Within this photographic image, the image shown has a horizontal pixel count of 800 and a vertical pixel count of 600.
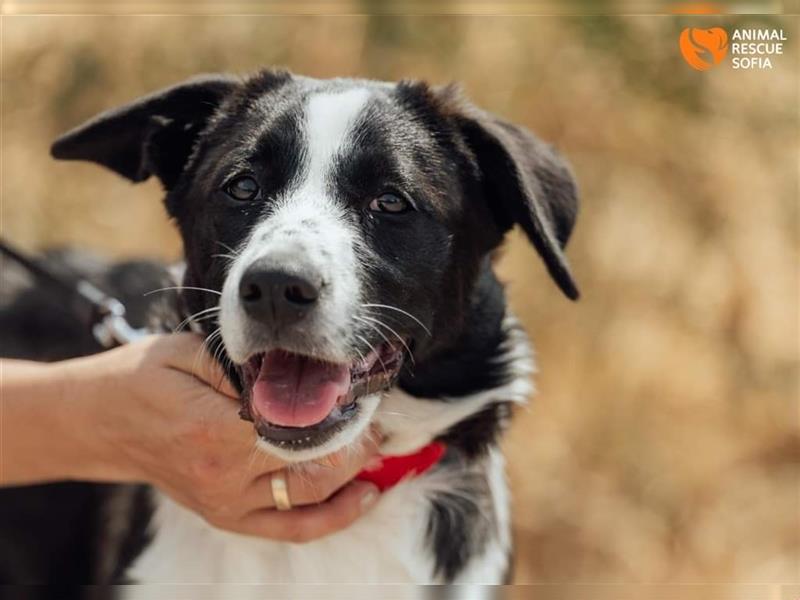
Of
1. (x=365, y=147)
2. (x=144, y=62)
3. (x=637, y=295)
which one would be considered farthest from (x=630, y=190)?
(x=365, y=147)

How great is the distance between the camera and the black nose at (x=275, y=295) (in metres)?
2.16

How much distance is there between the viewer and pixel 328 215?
7.80 feet

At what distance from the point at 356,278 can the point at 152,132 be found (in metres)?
0.79

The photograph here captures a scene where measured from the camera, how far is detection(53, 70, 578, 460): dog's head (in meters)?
2.26

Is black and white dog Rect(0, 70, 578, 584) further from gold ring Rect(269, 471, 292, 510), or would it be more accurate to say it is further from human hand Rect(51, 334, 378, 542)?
gold ring Rect(269, 471, 292, 510)

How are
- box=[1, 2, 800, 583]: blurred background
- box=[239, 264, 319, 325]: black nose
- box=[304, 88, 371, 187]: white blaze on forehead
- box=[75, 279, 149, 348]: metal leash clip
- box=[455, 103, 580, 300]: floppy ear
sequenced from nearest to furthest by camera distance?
box=[239, 264, 319, 325]: black nose < box=[304, 88, 371, 187]: white blaze on forehead < box=[455, 103, 580, 300]: floppy ear < box=[75, 279, 149, 348]: metal leash clip < box=[1, 2, 800, 583]: blurred background

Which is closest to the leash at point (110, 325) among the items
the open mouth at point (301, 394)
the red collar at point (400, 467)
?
the red collar at point (400, 467)

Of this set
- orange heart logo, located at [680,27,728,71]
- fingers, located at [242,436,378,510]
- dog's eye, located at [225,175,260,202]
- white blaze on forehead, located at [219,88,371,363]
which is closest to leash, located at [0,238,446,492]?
fingers, located at [242,436,378,510]

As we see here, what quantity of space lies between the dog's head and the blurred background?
2396 mm

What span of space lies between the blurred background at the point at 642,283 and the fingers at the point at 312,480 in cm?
242

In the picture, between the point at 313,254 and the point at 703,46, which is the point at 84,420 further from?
the point at 703,46

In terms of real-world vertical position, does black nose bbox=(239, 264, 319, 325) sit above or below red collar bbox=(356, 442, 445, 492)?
above

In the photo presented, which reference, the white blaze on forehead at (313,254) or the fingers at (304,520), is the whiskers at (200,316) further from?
the fingers at (304,520)

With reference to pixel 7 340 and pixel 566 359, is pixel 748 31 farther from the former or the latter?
pixel 7 340
